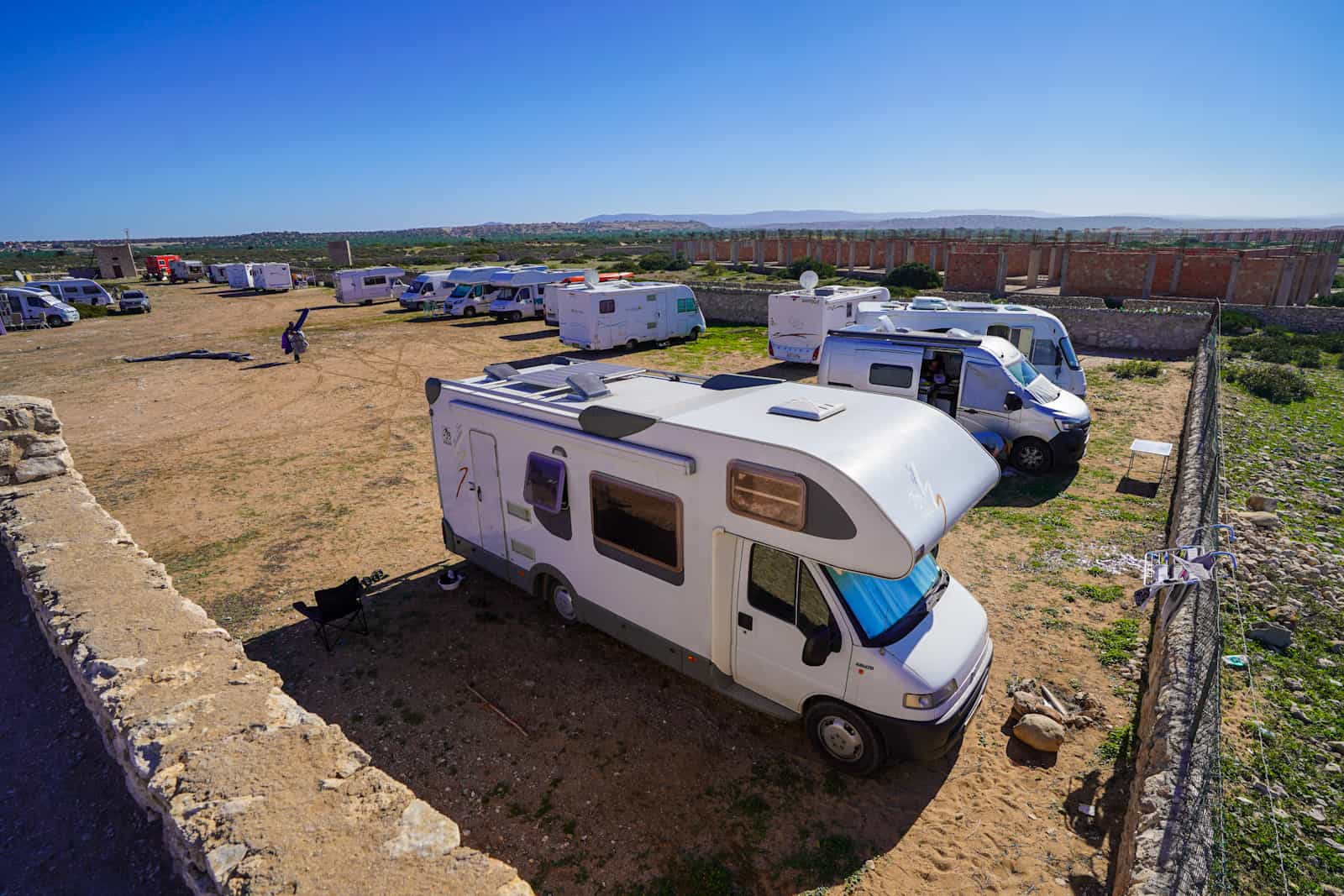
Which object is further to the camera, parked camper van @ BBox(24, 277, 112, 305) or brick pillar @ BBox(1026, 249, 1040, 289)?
brick pillar @ BBox(1026, 249, 1040, 289)

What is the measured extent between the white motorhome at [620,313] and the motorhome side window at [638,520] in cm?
1692

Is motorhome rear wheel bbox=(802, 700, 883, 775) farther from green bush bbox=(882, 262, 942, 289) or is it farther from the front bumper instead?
green bush bbox=(882, 262, 942, 289)

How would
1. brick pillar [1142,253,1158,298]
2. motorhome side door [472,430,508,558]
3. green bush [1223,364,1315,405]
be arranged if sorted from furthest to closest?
brick pillar [1142,253,1158,298]
green bush [1223,364,1315,405]
motorhome side door [472,430,508,558]

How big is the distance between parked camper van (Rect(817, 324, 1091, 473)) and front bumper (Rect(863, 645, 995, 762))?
764 centimetres

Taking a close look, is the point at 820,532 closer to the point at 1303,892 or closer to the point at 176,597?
the point at 1303,892

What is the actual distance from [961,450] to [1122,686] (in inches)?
123

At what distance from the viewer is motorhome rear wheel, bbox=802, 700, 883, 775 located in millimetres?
5301

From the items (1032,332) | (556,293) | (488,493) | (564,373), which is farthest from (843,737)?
(556,293)

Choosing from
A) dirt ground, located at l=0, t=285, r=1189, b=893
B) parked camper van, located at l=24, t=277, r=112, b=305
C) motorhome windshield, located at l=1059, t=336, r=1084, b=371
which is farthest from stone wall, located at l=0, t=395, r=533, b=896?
parked camper van, located at l=24, t=277, r=112, b=305

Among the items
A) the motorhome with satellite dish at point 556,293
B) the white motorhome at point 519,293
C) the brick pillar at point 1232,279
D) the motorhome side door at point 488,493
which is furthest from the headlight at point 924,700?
the brick pillar at point 1232,279

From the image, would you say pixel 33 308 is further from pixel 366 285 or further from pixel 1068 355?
pixel 1068 355

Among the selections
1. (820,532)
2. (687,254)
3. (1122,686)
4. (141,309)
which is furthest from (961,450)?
(687,254)

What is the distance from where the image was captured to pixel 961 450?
18.8 feet

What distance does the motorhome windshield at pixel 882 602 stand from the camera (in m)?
5.23
